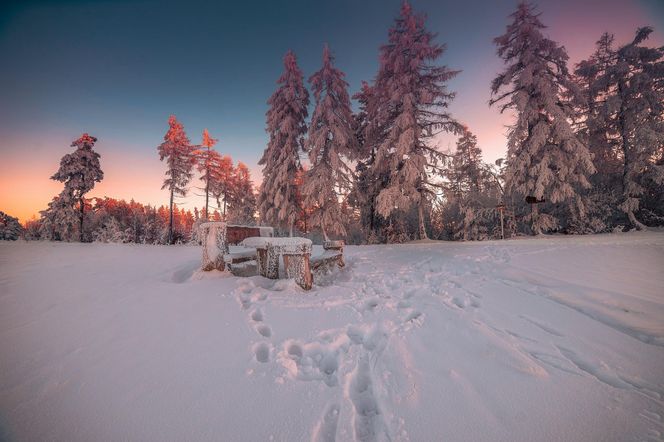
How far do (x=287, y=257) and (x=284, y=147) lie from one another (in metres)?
10.7

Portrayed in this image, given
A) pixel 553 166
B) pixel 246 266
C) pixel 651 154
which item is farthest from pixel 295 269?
pixel 651 154

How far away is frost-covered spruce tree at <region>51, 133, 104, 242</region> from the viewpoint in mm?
17036

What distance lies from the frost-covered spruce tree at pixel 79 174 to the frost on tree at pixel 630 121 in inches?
1257

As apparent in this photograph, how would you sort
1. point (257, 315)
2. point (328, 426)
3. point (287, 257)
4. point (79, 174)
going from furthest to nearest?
1. point (79, 174)
2. point (287, 257)
3. point (257, 315)
4. point (328, 426)

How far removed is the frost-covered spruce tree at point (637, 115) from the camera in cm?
1082

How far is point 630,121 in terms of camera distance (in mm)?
11406

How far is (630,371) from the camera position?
1.86 metres

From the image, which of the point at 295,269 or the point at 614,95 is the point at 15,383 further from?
the point at 614,95

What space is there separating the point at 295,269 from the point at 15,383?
2996 millimetres

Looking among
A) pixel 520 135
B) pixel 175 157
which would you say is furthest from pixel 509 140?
pixel 175 157

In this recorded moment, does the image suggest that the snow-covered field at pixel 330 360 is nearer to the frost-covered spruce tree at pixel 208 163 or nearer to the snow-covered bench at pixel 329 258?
the snow-covered bench at pixel 329 258

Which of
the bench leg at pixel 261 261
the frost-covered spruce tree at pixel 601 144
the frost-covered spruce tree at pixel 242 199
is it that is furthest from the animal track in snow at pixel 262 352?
the frost-covered spruce tree at pixel 242 199

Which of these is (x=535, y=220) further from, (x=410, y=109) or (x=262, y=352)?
(x=262, y=352)

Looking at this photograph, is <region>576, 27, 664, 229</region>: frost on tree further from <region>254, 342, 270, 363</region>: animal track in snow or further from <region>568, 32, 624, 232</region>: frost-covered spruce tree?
<region>254, 342, 270, 363</region>: animal track in snow
